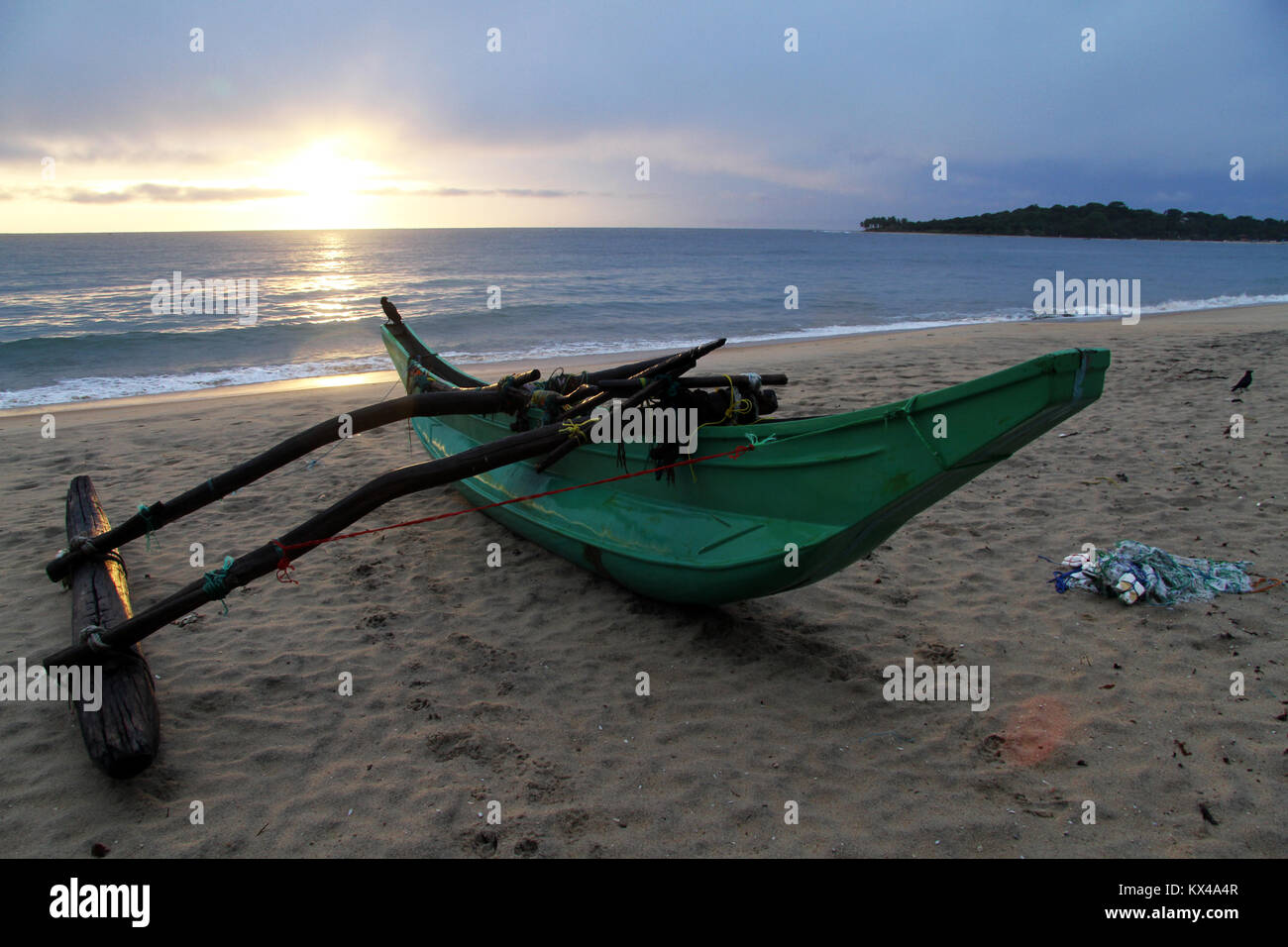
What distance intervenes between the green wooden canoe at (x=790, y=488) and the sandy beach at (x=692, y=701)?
0.46 meters

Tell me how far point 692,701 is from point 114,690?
112 inches

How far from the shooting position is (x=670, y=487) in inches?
167

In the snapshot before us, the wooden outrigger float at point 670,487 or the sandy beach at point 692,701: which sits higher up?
the wooden outrigger float at point 670,487

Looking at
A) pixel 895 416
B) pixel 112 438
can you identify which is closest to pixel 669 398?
pixel 895 416

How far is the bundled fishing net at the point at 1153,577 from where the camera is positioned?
4.23 metres

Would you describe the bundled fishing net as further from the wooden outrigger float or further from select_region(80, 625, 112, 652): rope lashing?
select_region(80, 625, 112, 652): rope lashing

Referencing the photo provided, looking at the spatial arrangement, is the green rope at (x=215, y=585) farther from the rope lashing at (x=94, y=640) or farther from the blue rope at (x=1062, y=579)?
the blue rope at (x=1062, y=579)

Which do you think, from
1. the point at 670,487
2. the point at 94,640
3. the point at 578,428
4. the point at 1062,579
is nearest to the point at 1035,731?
the point at 1062,579

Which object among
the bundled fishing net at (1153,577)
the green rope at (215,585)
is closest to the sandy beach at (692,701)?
the bundled fishing net at (1153,577)

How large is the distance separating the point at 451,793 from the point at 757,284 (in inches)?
1399

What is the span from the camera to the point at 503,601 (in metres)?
4.71

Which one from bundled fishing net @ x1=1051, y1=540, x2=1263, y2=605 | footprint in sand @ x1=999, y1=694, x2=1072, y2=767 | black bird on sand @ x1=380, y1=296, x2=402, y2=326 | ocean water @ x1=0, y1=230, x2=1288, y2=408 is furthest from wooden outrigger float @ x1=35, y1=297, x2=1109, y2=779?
ocean water @ x1=0, y1=230, x2=1288, y2=408

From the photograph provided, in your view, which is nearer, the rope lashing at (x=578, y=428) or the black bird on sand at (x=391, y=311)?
the rope lashing at (x=578, y=428)
